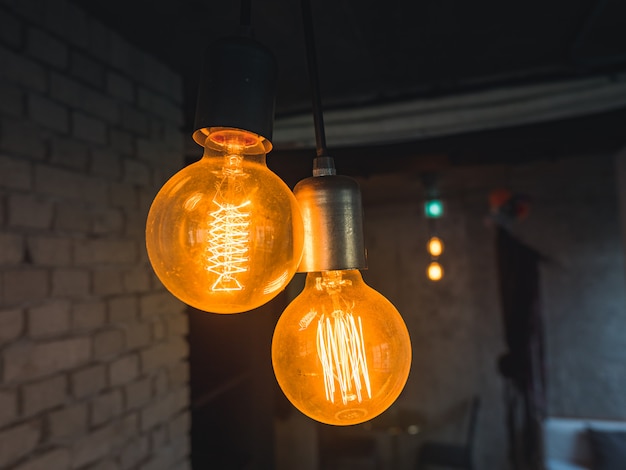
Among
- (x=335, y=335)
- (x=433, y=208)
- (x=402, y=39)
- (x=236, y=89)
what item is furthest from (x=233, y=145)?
(x=433, y=208)

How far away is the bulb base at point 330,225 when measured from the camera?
596 mm

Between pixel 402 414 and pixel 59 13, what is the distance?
493cm

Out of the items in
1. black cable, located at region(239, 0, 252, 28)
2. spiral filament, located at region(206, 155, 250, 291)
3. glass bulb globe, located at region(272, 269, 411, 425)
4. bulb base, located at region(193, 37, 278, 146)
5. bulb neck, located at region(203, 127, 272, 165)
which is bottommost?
glass bulb globe, located at region(272, 269, 411, 425)

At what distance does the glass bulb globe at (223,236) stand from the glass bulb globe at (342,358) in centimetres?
11

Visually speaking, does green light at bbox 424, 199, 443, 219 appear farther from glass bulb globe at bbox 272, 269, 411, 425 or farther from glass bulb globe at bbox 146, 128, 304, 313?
glass bulb globe at bbox 146, 128, 304, 313

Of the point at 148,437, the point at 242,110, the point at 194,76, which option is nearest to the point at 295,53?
the point at 194,76

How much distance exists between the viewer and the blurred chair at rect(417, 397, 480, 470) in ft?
14.4

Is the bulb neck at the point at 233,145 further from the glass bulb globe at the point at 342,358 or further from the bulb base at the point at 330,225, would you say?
the glass bulb globe at the point at 342,358

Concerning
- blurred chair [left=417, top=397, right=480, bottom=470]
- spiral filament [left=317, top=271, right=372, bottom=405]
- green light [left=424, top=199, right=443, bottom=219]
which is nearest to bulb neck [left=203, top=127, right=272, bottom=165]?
spiral filament [left=317, top=271, right=372, bottom=405]

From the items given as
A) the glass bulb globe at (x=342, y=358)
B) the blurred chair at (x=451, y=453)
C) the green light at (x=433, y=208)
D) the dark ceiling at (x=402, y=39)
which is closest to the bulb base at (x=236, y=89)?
the glass bulb globe at (x=342, y=358)

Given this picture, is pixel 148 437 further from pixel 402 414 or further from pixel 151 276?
pixel 402 414

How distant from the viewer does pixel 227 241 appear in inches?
20.4

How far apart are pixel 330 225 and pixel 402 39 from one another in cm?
109

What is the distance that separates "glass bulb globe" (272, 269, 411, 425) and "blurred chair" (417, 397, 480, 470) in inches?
175
